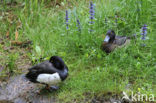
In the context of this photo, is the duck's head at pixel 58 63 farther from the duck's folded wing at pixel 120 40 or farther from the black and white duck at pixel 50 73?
the duck's folded wing at pixel 120 40

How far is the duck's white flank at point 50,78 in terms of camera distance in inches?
149

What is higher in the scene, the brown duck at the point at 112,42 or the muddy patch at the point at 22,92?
the brown duck at the point at 112,42

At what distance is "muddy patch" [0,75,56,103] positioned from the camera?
395cm

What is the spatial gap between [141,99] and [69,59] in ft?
5.26

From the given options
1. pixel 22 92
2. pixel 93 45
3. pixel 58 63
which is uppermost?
pixel 93 45

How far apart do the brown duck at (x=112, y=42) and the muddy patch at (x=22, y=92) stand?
1357 millimetres

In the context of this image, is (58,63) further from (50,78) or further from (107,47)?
(107,47)

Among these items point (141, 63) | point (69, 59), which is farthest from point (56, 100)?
point (141, 63)

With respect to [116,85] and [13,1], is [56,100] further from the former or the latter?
[13,1]

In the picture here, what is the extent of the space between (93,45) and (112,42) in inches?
14.0

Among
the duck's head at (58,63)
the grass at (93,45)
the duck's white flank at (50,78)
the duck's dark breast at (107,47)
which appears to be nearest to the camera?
the duck's white flank at (50,78)

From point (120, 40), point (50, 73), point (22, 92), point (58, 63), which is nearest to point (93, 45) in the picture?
point (120, 40)

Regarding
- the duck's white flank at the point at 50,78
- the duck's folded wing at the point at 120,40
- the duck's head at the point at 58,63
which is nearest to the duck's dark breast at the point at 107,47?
the duck's folded wing at the point at 120,40

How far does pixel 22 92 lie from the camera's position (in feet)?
13.5
